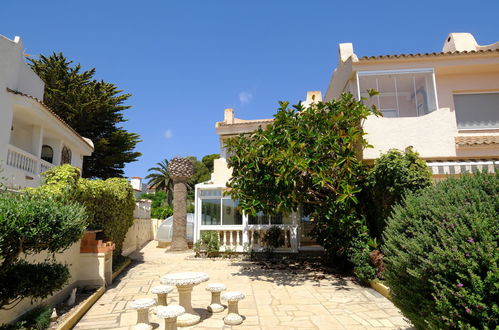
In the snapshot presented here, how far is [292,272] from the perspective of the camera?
11.9 metres

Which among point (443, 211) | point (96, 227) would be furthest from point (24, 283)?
point (443, 211)

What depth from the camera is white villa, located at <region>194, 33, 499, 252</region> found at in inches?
454

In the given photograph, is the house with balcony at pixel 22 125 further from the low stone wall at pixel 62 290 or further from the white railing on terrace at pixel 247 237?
the white railing on terrace at pixel 247 237

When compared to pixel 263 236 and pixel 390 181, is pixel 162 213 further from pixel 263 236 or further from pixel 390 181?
pixel 390 181

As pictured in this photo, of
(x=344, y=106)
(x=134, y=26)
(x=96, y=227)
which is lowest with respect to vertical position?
(x=96, y=227)

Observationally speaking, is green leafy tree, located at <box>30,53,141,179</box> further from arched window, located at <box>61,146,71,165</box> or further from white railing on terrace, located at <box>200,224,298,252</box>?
white railing on terrace, located at <box>200,224,298,252</box>

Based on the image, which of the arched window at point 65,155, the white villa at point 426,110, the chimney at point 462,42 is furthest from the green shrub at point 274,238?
the chimney at point 462,42

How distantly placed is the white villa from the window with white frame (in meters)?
0.06

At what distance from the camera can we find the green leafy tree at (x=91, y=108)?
24453mm

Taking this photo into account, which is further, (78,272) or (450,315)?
(78,272)

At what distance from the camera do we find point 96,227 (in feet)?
31.0

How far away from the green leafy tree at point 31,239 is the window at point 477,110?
47.7ft

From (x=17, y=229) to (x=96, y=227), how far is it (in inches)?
242

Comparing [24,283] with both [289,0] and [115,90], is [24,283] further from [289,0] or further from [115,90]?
[115,90]
